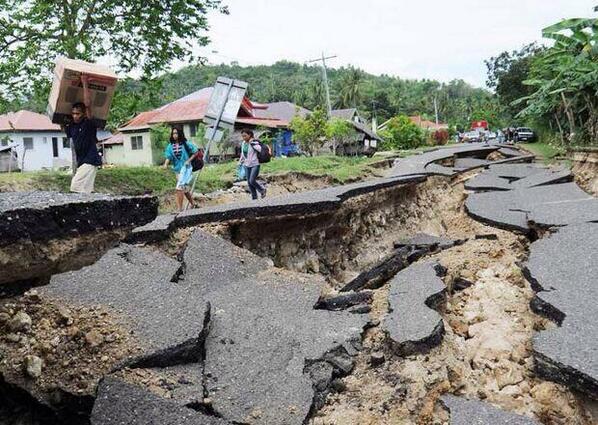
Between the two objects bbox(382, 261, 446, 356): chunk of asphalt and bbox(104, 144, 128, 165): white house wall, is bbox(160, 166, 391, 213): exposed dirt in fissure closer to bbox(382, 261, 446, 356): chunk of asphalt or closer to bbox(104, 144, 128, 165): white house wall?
bbox(382, 261, 446, 356): chunk of asphalt

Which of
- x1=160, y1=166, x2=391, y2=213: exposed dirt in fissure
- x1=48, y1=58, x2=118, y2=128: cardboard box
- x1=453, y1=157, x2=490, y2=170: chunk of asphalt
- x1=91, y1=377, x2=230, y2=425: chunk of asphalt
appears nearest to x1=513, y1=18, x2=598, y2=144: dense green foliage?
x1=453, y1=157, x2=490, y2=170: chunk of asphalt

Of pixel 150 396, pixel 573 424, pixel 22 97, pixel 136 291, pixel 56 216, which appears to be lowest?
pixel 573 424

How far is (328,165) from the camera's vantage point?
61.9 feet

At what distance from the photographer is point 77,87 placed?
356cm

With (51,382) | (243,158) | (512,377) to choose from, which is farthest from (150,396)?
(243,158)

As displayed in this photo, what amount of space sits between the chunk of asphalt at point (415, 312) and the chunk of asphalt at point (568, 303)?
2.11 feet

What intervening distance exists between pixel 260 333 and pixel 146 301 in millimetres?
823

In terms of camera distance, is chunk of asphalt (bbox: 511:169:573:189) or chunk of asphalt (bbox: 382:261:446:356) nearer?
chunk of asphalt (bbox: 382:261:446:356)

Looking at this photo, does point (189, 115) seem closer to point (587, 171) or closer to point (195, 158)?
point (195, 158)

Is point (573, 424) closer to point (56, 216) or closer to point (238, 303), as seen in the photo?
point (238, 303)

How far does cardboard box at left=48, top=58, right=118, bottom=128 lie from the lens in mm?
3385

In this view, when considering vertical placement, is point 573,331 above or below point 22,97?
below

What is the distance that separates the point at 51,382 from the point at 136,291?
41.4 inches

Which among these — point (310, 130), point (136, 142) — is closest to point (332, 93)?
point (136, 142)
